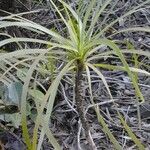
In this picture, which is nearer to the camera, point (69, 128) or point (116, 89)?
point (69, 128)

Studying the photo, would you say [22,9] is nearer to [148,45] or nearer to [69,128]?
[148,45]

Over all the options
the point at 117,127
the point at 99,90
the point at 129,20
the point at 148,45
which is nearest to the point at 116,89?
the point at 99,90

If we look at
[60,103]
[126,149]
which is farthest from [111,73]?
[126,149]

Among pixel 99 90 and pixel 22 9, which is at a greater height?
Result: pixel 22 9

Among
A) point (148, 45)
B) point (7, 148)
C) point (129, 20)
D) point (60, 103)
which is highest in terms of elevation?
point (129, 20)

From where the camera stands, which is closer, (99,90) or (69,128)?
(69,128)

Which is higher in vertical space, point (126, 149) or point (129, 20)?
point (129, 20)

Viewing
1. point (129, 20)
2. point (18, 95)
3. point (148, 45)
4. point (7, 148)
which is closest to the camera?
point (18, 95)

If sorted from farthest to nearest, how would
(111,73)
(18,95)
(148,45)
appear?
(148,45)
(111,73)
(18,95)

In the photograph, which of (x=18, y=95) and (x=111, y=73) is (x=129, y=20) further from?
(x=18, y=95)

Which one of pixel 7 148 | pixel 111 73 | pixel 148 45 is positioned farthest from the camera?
pixel 148 45
